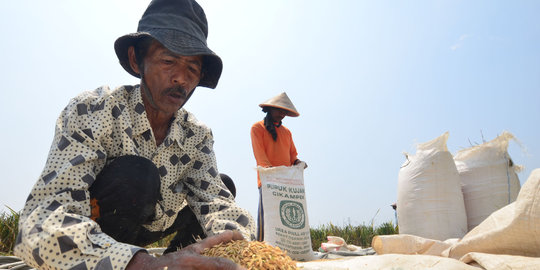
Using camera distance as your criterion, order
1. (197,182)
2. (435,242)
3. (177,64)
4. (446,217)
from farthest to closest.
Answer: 1. (446,217)
2. (435,242)
3. (197,182)
4. (177,64)

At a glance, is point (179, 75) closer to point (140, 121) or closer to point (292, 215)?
point (140, 121)

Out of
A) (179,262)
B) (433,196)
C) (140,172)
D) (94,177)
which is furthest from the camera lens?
(433,196)

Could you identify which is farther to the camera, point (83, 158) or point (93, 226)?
point (83, 158)

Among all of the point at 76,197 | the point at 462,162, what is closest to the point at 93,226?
the point at 76,197

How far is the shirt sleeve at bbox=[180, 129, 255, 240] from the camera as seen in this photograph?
1.58 meters

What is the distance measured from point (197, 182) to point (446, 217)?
212cm

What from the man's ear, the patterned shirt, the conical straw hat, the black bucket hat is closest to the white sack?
the patterned shirt

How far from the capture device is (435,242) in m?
2.26

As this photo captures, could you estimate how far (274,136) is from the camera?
4094 millimetres

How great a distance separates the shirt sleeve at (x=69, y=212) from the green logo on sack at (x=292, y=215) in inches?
59.8

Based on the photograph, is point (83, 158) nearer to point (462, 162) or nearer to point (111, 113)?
point (111, 113)

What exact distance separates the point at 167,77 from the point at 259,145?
2.27 m

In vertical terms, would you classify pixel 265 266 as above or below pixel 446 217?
above

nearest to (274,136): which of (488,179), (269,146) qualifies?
(269,146)
